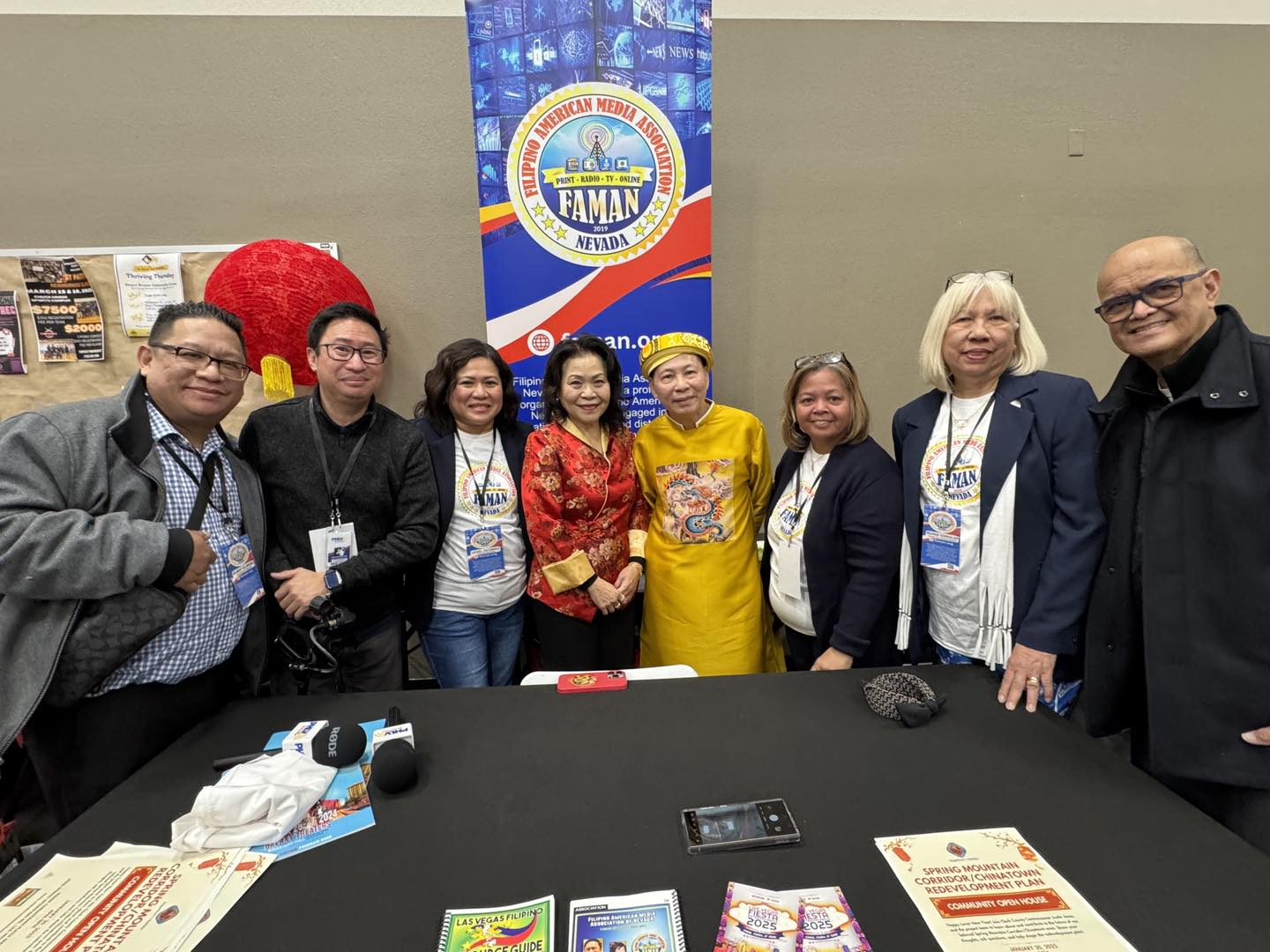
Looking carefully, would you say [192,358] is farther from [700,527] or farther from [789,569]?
[789,569]

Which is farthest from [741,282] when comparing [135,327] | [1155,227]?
[135,327]

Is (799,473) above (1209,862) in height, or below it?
above

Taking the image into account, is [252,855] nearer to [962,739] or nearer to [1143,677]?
[962,739]

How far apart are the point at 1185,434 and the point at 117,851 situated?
208 centimetres

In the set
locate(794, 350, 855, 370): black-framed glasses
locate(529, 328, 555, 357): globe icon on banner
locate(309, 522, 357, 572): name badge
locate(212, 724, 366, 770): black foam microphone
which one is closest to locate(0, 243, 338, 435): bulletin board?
locate(529, 328, 555, 357): globe icon on banner

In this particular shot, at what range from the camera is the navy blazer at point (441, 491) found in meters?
1.91

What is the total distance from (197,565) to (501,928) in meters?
1.02

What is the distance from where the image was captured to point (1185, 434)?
46.6 inches

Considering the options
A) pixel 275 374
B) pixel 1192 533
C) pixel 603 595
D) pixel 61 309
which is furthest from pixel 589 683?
pixel 61 309

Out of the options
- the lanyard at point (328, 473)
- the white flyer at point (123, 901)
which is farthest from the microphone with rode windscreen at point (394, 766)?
the lanyard at point (328, 473)

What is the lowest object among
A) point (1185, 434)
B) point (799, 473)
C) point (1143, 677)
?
point (1143, 677)

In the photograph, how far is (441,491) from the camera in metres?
1.91

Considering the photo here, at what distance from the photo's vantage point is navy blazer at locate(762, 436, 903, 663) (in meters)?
1.65

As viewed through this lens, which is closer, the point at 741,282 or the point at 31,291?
the point at 31,291
